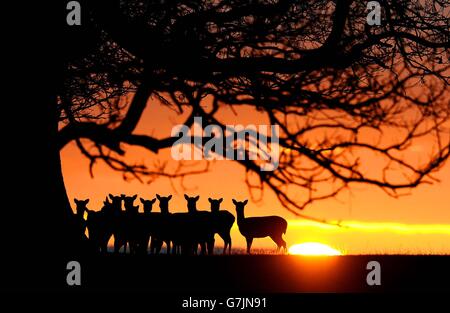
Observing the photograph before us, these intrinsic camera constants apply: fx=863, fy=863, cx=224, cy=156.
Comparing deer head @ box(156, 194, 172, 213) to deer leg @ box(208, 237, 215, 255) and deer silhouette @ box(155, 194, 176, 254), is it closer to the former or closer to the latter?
deer silhouette @ box(155, 194, 176, 254)

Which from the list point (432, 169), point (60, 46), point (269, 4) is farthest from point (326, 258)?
point (60, 46)

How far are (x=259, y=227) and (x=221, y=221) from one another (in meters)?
2.13


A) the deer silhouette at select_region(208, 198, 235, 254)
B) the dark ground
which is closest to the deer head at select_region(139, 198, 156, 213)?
the deer silhouette at select_region(208, 198, 235, 254)

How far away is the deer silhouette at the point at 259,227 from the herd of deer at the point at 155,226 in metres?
0.84

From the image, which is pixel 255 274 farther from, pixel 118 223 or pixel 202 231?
pixel 118 223

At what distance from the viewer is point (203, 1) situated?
14.0m

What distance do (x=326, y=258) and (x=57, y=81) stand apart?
5.93m

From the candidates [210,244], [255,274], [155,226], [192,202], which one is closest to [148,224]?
[155,226]

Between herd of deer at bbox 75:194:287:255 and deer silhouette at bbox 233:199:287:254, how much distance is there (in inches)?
33.2
